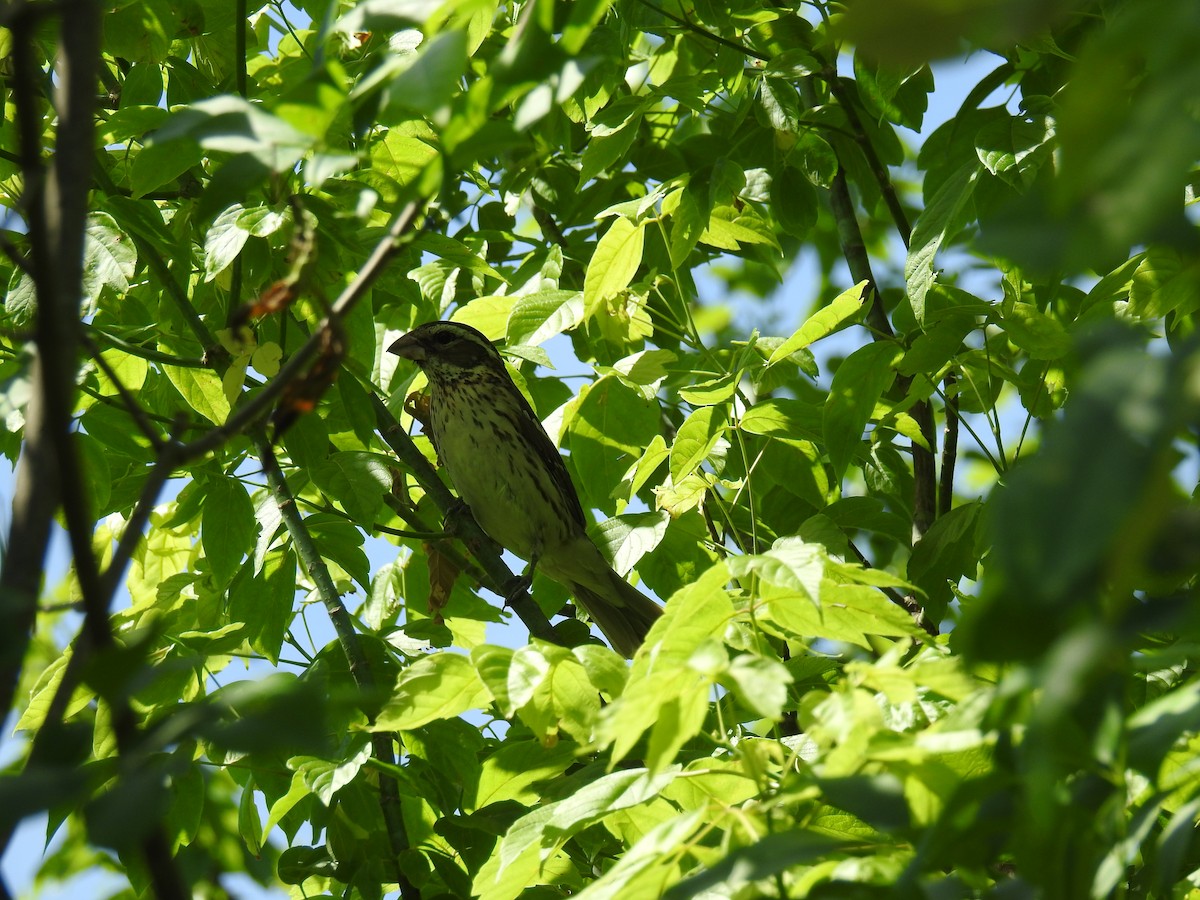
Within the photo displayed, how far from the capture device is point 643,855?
5.44 ft

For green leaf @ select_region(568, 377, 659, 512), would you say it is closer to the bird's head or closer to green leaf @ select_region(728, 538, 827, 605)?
green leaf @ select_region(728, 538, 827, 605)

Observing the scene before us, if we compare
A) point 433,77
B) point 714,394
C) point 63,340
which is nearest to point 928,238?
point 714,394

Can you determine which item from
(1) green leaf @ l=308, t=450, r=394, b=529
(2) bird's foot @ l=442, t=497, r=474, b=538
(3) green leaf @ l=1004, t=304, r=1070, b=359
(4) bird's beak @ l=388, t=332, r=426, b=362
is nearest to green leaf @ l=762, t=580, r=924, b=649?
(3) green leaf @ l=1004, t=304, r=1070, b=359

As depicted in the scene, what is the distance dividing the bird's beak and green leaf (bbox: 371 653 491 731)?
2632mm

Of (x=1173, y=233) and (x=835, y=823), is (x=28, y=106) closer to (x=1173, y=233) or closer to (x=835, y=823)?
(x=1173, y=233)

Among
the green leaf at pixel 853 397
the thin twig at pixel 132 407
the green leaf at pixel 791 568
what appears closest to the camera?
the thin twig at pixel 132 407

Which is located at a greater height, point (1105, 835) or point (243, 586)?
point (243, 586)

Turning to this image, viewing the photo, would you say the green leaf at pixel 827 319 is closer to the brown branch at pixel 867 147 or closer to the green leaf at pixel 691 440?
the green leaf at pixel 691 440

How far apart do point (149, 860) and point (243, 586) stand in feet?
8.51

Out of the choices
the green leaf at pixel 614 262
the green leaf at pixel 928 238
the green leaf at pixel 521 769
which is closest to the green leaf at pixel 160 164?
the green leaf at pixel 614 262

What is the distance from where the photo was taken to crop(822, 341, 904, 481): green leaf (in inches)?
129

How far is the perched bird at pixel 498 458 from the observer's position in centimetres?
632

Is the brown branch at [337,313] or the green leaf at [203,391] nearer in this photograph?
the brown branch at [337,313]

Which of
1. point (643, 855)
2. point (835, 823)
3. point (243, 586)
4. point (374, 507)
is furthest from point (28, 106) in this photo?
point (243, 586)
